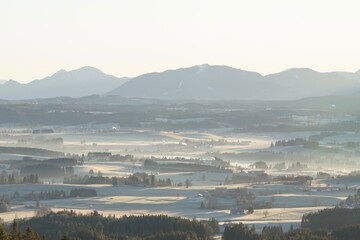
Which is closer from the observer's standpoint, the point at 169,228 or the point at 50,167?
the point at 169,228

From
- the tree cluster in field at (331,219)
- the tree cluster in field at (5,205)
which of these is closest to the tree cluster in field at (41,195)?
the tree cluster in field at (5,205)

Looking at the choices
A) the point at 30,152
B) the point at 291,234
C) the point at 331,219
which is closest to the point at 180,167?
the point at 30,152

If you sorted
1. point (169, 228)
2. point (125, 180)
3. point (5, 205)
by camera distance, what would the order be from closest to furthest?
1. point (169, 228)
2. point (5, 205)
3. point (125, 180)

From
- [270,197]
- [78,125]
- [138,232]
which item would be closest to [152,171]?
[270,197]

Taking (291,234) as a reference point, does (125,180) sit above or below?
above

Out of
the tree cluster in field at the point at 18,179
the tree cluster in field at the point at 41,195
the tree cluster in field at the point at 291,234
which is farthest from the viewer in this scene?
the tree cluster in field at the point at 18,179

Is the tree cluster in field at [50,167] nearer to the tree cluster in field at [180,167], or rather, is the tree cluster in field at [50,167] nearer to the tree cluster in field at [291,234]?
the tree cluster in field at [180,167]

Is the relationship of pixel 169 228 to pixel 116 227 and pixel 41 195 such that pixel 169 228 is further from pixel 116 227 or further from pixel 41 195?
pixel 41 195

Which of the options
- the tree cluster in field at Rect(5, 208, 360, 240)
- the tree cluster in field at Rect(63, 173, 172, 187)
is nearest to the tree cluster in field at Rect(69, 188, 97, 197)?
the tree cluster in field at Rect(63, 173, 172, 187)
